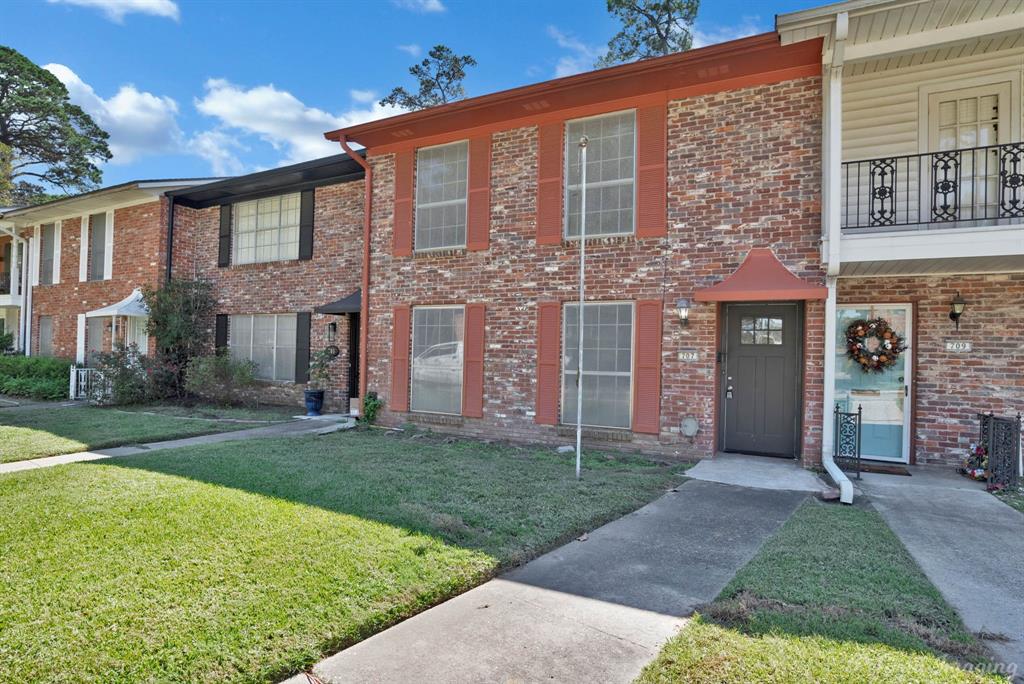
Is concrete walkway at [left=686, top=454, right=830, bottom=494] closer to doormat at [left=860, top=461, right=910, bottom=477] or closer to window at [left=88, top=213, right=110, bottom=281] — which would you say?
doormat at [left=860, top=461, right=910, bottom=477]

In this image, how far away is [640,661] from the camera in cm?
272

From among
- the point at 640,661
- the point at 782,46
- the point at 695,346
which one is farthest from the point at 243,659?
the point at 782,46

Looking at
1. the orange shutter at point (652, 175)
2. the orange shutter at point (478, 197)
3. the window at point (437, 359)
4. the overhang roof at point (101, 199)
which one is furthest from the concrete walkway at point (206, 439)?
the overhang roof at point (101, 199)

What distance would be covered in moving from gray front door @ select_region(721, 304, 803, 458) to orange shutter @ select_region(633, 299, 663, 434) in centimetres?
98

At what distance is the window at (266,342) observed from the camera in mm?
13031

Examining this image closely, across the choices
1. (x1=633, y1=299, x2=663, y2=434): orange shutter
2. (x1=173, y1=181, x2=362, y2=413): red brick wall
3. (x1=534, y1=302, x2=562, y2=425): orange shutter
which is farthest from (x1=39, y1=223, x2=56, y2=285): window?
(x1=633, y1=299, x2=663, y2=434): orange shutter

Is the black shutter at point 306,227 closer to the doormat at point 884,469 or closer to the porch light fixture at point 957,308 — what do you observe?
the doormat at point 884,469

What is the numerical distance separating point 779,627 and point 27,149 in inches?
1481

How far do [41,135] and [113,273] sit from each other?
19785 mm

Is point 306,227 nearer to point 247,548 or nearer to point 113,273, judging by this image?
point 113,273

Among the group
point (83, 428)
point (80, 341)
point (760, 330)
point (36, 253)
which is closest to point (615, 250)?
point (760, 330)

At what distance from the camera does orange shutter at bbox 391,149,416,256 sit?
10148 millimetres

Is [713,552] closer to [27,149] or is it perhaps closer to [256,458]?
[256,458]

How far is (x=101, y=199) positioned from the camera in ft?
48.8
